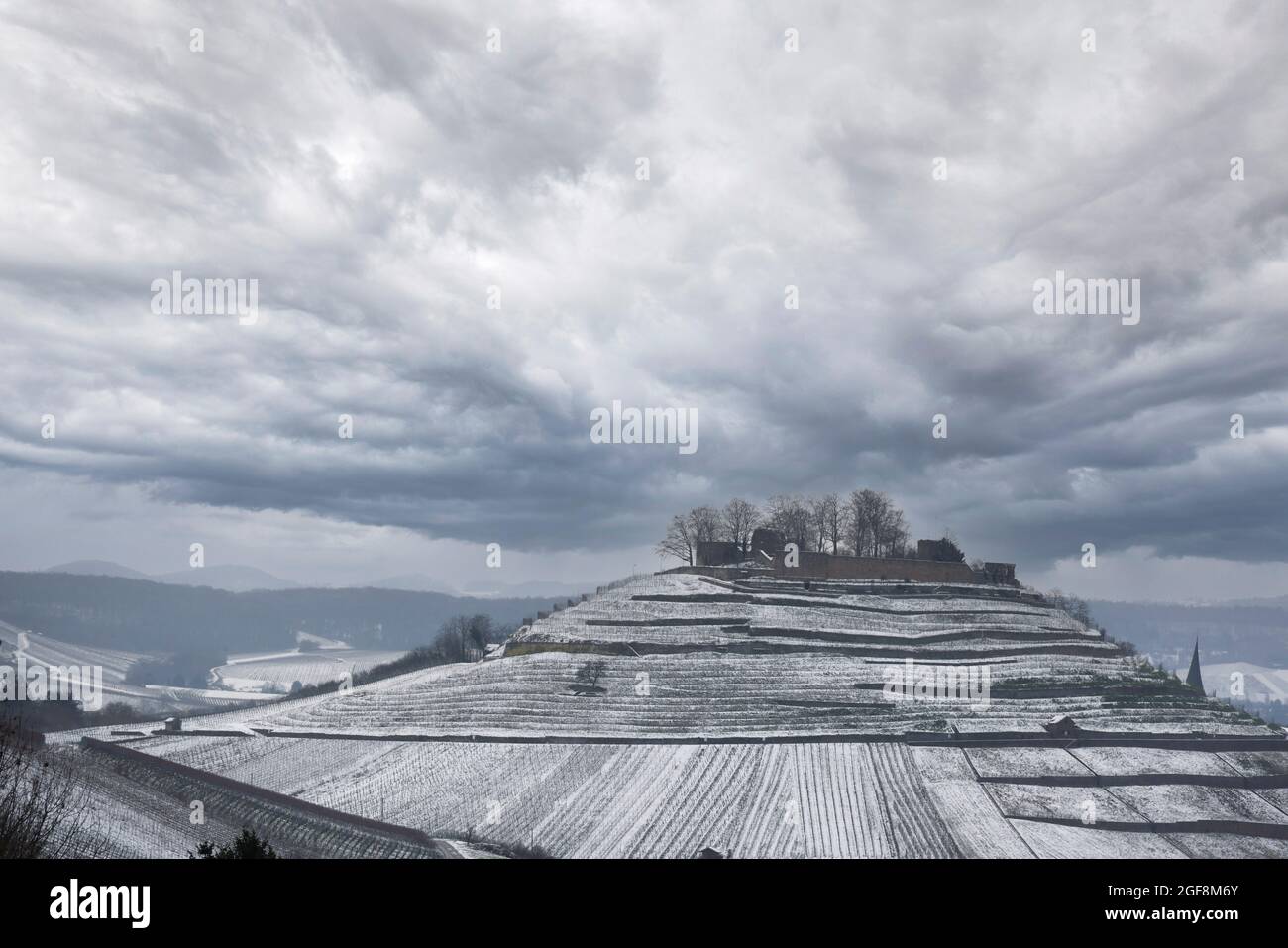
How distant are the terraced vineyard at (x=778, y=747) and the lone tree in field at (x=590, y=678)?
201 mm

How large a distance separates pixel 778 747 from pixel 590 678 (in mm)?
15952

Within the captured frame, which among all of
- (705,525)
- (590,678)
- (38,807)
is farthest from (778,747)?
(705,525)

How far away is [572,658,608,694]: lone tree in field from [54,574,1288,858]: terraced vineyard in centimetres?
20

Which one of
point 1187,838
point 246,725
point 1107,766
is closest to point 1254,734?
point 1107,766

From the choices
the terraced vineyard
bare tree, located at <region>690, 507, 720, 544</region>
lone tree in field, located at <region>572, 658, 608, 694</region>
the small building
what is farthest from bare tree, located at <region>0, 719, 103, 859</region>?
bare tree, located at <region>690, 507, 720, 544</region>

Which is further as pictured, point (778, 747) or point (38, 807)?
point (778, 747)

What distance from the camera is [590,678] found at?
62625mm

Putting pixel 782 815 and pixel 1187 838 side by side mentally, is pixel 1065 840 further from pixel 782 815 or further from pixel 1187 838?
pixel 782 815

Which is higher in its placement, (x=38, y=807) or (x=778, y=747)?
(x=38, y=807)

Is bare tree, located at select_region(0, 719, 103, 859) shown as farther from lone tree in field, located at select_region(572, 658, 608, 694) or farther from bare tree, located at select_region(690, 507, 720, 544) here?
bare tree, located at select_region(690, 507, 720, 544)

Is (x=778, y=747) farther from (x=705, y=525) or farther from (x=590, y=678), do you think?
(x=705, y=525)

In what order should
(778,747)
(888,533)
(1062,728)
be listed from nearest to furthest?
(778,747) < (1062,728) < (888,533)
